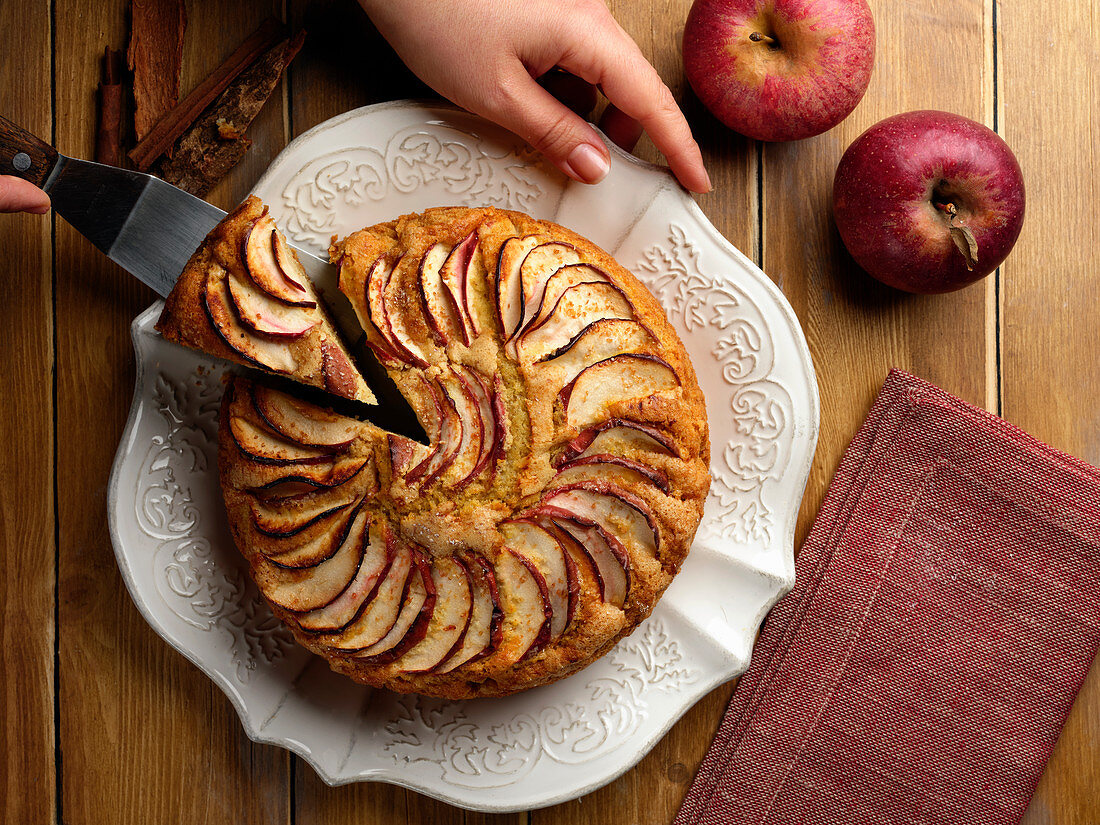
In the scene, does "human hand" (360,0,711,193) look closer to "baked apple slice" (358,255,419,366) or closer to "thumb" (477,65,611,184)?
"thumb" (477,65,611,184)

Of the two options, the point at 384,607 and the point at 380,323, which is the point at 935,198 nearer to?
the point at 380,323

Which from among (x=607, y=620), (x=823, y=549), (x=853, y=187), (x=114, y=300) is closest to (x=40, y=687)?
(x=114, y=300)

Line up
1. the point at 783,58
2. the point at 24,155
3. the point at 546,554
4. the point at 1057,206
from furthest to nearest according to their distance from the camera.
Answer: the point at 1057,206 < the point at 783,58 < the point at 24,155 < the point at 546,554

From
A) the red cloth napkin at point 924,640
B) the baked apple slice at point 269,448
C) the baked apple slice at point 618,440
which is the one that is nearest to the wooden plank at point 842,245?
the red cloth napkin at point 924,640

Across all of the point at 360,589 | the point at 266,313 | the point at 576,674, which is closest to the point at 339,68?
the point at 266,313

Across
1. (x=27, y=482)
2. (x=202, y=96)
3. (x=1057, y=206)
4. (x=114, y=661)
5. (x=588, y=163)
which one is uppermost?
(x=202, y=96)

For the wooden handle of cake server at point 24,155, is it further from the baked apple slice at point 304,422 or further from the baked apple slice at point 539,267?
the baked apple slice at point 539,267

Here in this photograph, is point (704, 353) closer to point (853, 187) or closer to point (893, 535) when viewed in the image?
point (853, 187)
